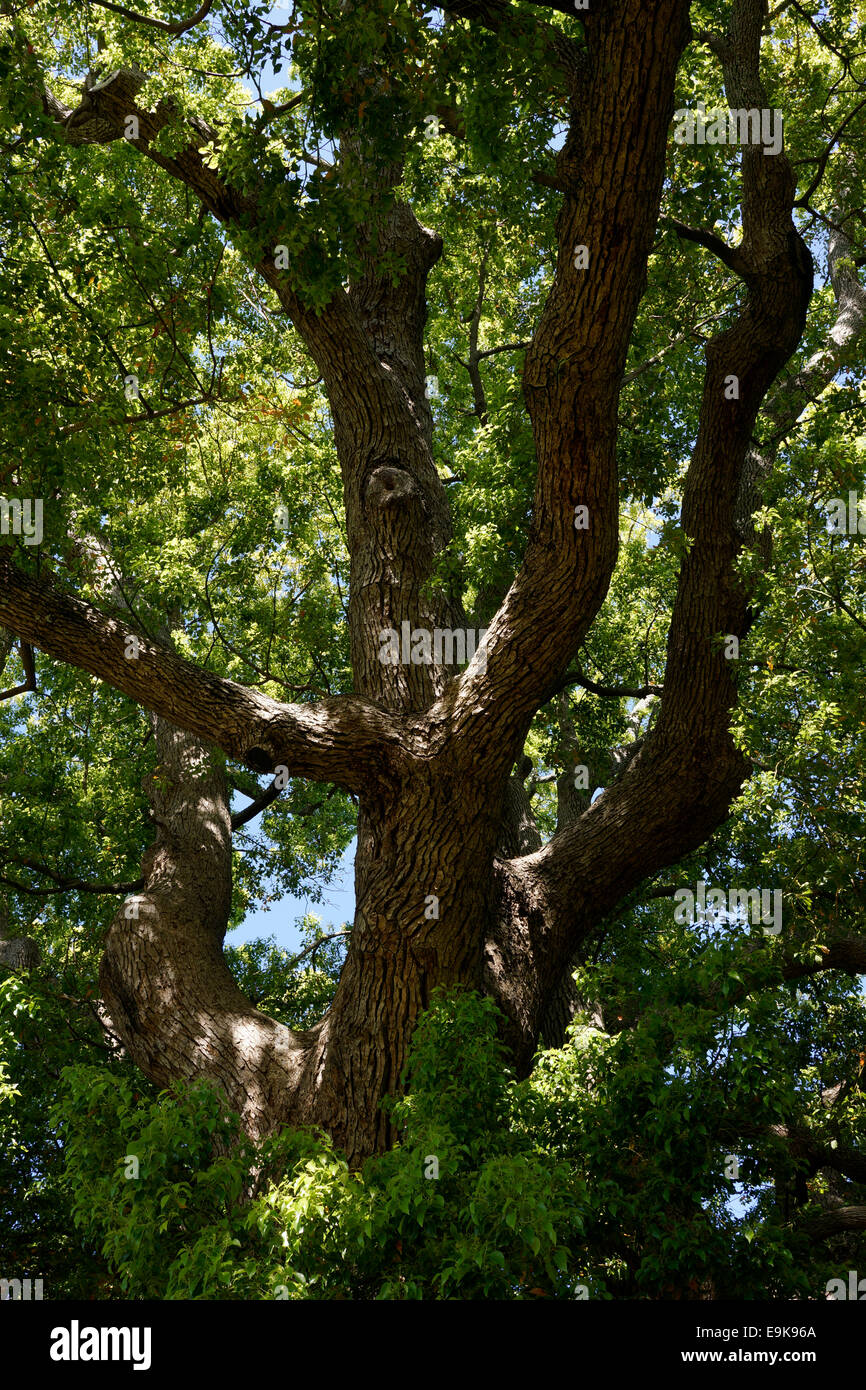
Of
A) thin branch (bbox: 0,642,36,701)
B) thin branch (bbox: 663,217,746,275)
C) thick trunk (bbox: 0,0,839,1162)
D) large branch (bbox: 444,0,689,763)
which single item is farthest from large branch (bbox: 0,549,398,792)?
thin branch (bbox: 663,217,746,275)

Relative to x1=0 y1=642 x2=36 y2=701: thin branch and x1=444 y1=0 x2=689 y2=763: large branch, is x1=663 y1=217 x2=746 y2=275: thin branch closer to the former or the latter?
x1=444 y1=0 x2=689 y2=763: large branch

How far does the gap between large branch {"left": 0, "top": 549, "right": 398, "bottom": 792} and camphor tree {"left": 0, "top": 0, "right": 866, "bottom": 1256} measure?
0.08ft

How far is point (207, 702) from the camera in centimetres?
662

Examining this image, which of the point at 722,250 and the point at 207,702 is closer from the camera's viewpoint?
the point at 207,702

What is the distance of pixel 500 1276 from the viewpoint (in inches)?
163

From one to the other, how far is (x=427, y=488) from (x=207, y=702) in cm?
281

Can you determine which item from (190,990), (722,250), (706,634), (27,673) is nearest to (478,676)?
(706,634)

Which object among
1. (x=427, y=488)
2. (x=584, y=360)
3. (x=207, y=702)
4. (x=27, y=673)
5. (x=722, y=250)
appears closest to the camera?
(x=584, y=360)

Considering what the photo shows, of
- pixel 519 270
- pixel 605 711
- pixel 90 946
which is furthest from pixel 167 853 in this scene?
pixel 519 270

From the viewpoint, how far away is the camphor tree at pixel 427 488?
6.15m

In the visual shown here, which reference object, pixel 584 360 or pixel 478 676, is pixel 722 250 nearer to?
pixel 584 360

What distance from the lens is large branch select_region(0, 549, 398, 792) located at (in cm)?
656
